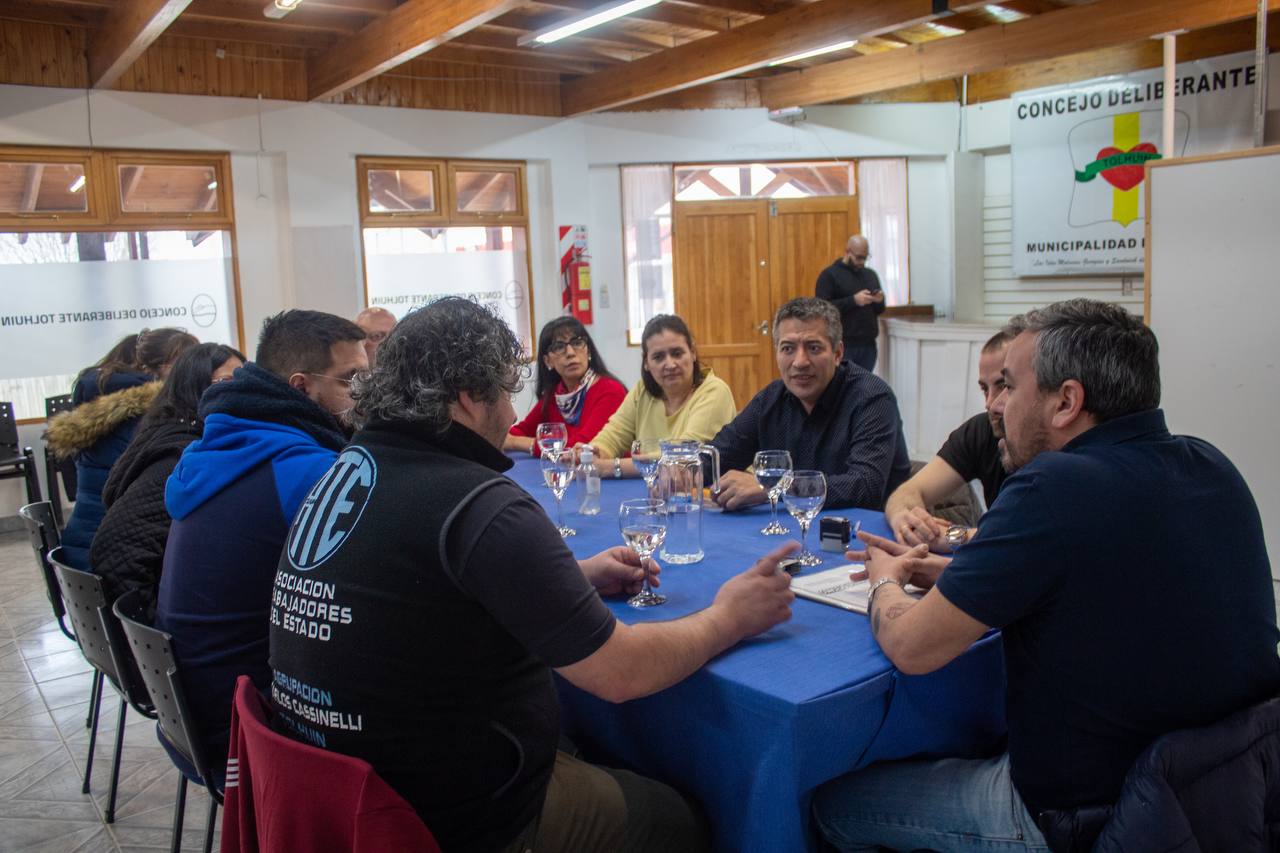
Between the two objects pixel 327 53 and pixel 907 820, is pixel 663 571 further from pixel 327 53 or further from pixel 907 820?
pixel 327 53

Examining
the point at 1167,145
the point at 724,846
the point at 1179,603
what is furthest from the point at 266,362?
the point at 1167,145

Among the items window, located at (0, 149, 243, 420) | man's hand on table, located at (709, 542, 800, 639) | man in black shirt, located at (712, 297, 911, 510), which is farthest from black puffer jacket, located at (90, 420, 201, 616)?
window, located at (0, 149, 243, 420)

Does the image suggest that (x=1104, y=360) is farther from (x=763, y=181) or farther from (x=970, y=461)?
(x=763, y=181)

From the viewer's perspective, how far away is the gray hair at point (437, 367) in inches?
66.2

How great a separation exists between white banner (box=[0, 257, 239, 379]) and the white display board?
20.9ft

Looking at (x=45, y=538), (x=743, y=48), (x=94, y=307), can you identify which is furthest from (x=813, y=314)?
(x=94, y=307)

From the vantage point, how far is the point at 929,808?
1768 mm

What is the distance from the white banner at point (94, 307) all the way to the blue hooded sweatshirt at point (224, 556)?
5.75 meters

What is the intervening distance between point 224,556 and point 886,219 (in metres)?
9.00

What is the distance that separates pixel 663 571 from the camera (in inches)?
92.1

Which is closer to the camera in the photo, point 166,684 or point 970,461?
point 166,684

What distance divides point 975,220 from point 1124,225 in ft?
Answer: 5.68

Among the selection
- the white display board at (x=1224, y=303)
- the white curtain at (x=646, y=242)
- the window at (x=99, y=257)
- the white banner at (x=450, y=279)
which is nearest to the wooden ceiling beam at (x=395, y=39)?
the window at (x=99, y=257)

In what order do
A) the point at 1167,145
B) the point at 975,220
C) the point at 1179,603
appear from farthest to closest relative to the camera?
the point at 975,220 → the point at 1167,145 → the point at 1179,603
